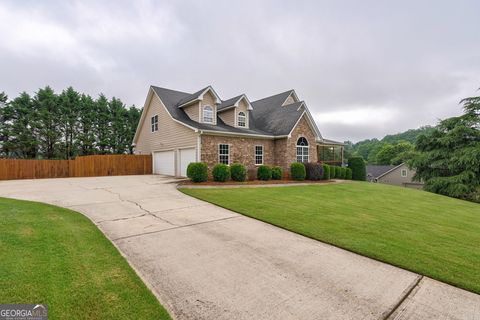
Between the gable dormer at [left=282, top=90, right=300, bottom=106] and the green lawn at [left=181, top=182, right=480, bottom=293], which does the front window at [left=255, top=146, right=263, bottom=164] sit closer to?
the gable dormer at [left=282, top=90, right=300, bottom=106]

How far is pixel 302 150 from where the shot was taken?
18.4 m

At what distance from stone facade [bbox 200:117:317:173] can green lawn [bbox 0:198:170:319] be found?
10604mm

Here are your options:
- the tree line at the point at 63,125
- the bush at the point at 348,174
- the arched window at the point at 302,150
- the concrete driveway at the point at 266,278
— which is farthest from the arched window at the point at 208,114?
the tree line at the point at 63,125

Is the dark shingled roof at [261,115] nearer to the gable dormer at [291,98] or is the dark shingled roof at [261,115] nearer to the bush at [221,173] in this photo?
the gable dormer at [291,98]

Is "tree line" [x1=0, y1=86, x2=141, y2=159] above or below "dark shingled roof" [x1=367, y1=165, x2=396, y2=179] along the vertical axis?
above

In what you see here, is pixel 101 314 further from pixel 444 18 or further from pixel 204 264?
pixel 444 18

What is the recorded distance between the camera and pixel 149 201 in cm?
789

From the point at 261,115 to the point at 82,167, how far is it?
16.6 meters

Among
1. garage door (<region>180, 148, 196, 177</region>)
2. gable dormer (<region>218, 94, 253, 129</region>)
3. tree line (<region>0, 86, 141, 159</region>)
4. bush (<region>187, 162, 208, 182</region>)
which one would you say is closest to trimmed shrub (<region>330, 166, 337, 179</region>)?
gable dormer (<region>218, 94, 253, 129</region>)

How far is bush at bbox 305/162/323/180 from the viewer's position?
54.5ft

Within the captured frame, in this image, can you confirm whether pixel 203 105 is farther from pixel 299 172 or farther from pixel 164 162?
pixel 299 172

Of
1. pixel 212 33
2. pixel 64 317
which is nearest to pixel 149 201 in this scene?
pixel 64 317

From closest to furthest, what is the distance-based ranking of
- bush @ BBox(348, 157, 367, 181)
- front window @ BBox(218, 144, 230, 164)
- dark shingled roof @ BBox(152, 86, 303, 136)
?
front window @ BBox(218, 144, 230, 164) → dark shingled roof @ BBox(152, 86, 303, 136) → bush @ BBox(348, 157, 367, 181)

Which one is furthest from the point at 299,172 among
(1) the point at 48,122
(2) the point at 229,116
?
(1) the point at 48,122
